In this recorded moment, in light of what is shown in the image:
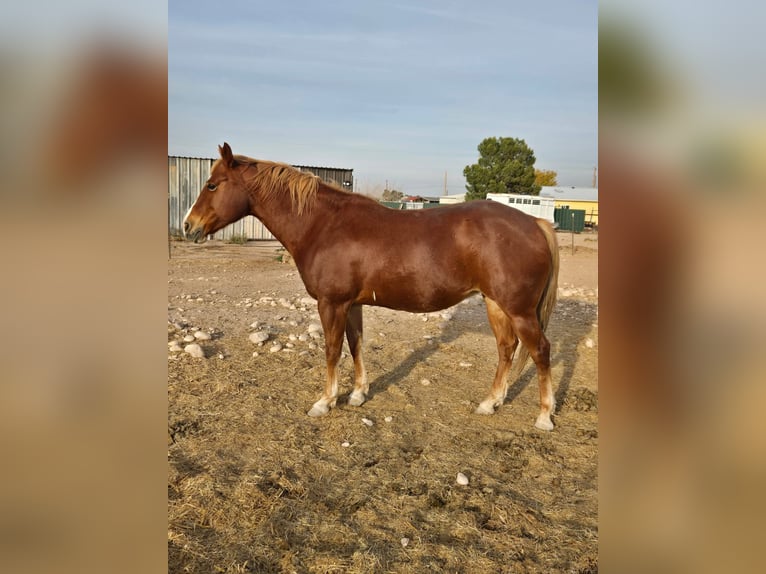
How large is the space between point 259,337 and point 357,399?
196cm

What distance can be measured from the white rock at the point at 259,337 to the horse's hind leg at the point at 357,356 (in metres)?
1.65

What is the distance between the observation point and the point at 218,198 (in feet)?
14.3

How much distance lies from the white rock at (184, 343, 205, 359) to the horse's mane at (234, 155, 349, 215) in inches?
80.3

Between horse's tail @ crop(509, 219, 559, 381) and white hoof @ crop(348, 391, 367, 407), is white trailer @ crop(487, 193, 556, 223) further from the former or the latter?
white hoof @ crop(348, 391, 367, 407)

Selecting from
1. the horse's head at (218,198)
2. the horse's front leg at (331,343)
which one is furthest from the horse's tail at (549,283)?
the horse's head at (218,198)

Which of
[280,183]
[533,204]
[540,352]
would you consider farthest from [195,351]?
[533,204]

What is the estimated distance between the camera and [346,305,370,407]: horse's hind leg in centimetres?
459

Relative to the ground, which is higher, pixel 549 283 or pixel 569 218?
pixel 569 218

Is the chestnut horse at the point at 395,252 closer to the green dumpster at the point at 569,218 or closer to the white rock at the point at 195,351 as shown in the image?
the white rock at the point at 195,351

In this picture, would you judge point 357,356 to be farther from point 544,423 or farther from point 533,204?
point 533,204
